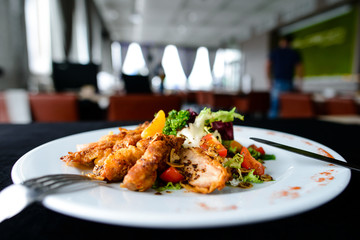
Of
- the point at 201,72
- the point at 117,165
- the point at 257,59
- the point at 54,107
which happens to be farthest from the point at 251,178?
the point at 201,72

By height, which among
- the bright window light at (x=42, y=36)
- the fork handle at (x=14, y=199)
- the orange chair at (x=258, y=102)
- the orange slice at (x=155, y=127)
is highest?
the bright window light at (x=42, y=36)

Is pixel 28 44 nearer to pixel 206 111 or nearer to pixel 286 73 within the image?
pixel 206 111

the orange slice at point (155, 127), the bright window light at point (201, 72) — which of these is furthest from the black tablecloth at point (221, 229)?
the bright window light at point (201, 72)

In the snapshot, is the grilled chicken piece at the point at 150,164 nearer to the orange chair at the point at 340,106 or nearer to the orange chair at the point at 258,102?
the orange chair at the point at 340,106

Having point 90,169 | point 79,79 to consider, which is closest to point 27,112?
point 79,79

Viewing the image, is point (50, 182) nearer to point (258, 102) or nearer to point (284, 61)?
point (284, 61)
